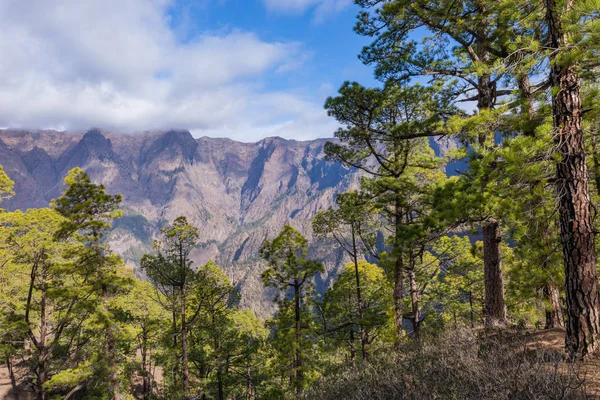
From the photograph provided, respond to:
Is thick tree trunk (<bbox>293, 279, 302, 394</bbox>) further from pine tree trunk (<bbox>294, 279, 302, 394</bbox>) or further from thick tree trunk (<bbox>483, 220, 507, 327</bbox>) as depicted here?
thick tree trunk (<bbox>483, 220, 507, 327</bbox>)

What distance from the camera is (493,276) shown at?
877 centimetres

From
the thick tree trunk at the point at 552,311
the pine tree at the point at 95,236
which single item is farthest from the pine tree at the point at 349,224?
the pine tree at the point at 95,236

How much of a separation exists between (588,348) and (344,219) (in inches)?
544

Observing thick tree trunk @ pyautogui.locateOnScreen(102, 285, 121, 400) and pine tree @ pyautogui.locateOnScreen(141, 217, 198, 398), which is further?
pine tree @ pyautogui.locateOnScreen(141, 217, 198, 398)

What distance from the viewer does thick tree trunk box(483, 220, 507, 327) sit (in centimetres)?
862

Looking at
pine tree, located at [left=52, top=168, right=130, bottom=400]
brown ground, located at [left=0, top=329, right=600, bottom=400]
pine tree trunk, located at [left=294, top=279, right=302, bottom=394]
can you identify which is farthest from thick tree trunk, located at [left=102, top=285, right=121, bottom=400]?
brown ground, located at [left=0, top=329, right=600, bottom=400]

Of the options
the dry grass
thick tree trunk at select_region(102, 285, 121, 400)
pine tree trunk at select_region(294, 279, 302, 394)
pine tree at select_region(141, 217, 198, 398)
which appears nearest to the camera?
the dry grass

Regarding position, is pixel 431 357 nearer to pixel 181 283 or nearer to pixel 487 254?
pixel 487 254

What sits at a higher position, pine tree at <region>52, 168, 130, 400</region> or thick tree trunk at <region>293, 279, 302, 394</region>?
pine tree at <region>52, 168, 130, 400</region>

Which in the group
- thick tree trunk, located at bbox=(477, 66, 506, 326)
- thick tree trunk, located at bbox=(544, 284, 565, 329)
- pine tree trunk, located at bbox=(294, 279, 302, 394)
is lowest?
pine tree trunk, located at bbox=(294, 279, 302, 394)

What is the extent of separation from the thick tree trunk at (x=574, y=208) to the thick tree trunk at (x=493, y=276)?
10.1 ft

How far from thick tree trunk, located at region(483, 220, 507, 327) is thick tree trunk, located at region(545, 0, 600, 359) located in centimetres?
308

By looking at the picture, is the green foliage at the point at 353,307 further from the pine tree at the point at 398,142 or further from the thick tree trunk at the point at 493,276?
the thick tree trunk at the point at 493,276

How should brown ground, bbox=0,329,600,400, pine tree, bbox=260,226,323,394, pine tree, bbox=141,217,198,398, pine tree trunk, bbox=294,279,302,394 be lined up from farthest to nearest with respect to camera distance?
1. pine tree, bbox=260,226,323,394
2. pine tree, bbox=141,217,198,398
3. pine tree trunk, bbox=294,279,302,394
4. brown ground, bbox=0,329,600,400
